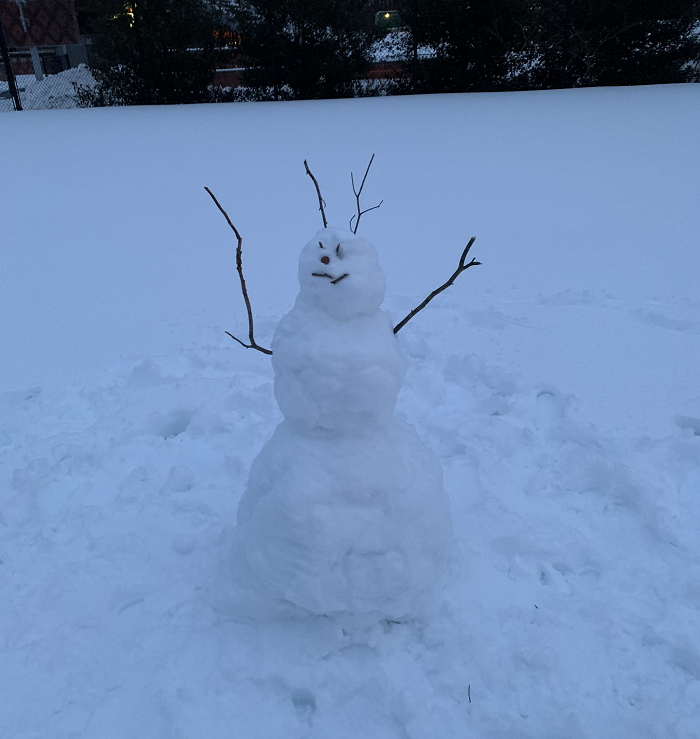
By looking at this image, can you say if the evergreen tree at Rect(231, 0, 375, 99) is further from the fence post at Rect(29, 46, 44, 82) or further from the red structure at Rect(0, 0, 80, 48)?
the fence post at Rect(29, 46, 44, 82)

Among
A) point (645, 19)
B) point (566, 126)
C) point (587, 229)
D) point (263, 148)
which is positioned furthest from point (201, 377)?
point (645, 19)

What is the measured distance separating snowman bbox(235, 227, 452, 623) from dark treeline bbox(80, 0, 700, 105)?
990 centimetres

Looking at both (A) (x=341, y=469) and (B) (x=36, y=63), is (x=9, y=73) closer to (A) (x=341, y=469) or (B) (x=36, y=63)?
(B) (x=36, y=63)

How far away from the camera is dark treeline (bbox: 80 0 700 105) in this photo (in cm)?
931

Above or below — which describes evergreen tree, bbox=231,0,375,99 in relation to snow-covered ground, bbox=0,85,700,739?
above

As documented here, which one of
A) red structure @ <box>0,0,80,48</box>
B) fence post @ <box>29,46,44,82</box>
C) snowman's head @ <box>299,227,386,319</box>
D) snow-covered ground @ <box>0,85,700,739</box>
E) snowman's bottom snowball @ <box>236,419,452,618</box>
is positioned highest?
red structure @ <box>0,0,80,48</box>

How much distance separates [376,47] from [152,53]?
12.8 ft

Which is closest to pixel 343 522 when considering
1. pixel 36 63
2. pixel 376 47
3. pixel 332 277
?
pixel 332 277

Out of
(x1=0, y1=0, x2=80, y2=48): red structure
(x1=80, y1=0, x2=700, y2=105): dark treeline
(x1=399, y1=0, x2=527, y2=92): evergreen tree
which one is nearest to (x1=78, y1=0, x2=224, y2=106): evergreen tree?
(x1=80, y1=0, x2=700, y2=105): dark treeline

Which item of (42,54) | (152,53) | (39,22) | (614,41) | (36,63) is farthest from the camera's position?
(42,54)

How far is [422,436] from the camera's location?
2.49m

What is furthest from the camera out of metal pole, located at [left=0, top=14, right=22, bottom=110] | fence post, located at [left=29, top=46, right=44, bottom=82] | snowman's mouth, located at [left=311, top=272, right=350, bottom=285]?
fence post, located at [left=29, top=46, right=44, bottom=82]

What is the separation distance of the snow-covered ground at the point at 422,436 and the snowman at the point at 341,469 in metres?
0.28

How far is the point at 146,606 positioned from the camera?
5.90 feet
